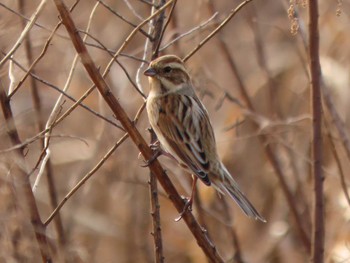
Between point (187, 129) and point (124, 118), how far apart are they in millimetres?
1094

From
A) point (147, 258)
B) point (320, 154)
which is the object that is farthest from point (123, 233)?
point (320, 154)

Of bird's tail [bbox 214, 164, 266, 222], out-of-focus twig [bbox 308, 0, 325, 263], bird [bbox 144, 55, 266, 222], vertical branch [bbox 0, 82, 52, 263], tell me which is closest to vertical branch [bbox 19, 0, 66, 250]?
bird [bbox 144, 55, 266, 222]

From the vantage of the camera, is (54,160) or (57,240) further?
(54,160)

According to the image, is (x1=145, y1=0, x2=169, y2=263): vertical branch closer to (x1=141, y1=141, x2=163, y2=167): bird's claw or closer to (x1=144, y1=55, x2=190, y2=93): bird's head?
(x1=141, y1=141, x2=163, y2=167): bird's claw

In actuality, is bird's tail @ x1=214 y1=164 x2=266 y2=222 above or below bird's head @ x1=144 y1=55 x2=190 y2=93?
below

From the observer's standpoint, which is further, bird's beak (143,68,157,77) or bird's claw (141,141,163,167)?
bird's beak (143,68,157,77)

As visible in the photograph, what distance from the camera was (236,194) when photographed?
12.1ft

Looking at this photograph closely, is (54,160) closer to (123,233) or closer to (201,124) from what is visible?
(123,233)

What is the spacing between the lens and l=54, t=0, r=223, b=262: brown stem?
266 centimetres

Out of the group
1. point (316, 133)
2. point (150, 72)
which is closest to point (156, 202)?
point (316, 133)

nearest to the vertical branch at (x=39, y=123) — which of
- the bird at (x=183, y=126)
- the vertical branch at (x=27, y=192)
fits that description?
the bird at (x=183, y=126)

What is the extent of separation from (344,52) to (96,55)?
1766 millimetres

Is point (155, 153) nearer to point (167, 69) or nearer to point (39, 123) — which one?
point (167, 69)

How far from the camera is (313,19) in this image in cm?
305
